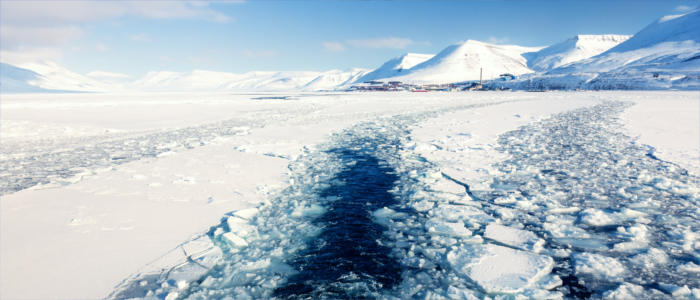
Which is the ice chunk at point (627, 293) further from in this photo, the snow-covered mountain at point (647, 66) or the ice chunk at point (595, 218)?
the snow-covered mountain at point (647, 66)

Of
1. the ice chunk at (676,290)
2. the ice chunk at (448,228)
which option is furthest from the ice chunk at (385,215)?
the ice chunk at (676,290)

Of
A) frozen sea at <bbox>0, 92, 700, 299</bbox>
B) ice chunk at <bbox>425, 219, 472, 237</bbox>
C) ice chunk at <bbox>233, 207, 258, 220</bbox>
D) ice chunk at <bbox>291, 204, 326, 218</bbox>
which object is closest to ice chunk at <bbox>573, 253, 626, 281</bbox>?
frozen sea at <bbox>0, 92, 700, 299</bbox>

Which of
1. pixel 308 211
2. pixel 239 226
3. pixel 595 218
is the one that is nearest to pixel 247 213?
pixel 239 226

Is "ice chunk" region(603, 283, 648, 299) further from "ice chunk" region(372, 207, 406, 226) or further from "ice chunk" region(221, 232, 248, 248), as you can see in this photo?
"ice chunk" region(221, 232, 248, 248)

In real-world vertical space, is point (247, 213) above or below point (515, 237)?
above

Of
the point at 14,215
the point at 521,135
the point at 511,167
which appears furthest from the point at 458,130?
the point at 14,215

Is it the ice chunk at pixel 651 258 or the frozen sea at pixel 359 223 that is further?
the ice chunk at pixel 651 258

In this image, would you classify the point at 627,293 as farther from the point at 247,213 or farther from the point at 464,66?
the point at 464,66
